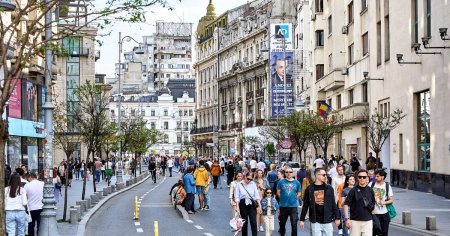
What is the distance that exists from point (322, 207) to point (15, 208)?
599 centimetres

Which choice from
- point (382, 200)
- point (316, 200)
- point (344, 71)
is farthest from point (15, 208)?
point (344, 71)

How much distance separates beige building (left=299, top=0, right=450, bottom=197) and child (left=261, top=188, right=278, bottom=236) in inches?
583

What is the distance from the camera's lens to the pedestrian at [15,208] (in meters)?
16.8

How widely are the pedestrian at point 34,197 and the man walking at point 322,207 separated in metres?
6.82

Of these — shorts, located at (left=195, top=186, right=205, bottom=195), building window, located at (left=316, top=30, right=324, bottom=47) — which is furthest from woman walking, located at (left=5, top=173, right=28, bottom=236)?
building window, located at (left=316, top=30, right=324, bottom=47)

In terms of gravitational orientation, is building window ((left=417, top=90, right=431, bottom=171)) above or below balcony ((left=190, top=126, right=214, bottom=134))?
below

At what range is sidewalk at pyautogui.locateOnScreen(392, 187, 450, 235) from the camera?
23.1m

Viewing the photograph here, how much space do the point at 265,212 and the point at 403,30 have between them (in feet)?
80.2

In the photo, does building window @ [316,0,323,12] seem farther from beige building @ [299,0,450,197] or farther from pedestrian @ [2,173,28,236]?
pedestrian @ [2,173,28,236]

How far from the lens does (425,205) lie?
101ft

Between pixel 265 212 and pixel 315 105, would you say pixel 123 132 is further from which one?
pixel 265 212

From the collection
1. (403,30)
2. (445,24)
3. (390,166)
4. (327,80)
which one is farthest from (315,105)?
(445,24)

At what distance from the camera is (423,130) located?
1558 inches

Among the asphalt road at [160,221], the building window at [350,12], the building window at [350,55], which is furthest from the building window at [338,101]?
the asphalt road at [160,221]
